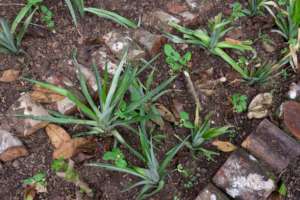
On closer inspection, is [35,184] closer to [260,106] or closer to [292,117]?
[260,106]

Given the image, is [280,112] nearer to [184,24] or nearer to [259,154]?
[259,154]

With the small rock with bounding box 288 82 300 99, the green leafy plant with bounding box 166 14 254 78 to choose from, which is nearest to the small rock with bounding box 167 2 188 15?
the green leafy plant with bounding box 166 14 254 78

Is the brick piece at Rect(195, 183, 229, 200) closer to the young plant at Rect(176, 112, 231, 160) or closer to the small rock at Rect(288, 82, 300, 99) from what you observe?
the young plant at Rect(176, 112, 231, 160)

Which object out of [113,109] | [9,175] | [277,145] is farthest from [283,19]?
[9,175]

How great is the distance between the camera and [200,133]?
1.87 metres

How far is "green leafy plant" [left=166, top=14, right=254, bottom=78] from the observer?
7.08ft

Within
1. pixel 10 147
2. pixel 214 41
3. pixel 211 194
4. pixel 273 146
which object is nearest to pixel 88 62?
pixel 10 147

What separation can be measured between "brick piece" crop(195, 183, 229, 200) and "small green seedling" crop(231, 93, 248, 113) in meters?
0.49

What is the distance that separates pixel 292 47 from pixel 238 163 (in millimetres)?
813

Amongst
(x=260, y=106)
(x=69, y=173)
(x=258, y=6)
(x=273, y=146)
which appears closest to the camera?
(x=69, y=173)

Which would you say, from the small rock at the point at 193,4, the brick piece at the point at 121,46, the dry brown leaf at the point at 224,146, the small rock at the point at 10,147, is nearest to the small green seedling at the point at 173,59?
the brick piece at the point at 121,46

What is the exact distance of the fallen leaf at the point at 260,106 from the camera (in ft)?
6.82

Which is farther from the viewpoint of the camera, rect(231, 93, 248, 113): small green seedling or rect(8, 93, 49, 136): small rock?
rect(231, 93, 248, 113): small green seedling

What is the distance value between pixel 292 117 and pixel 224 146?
0.42 metres
